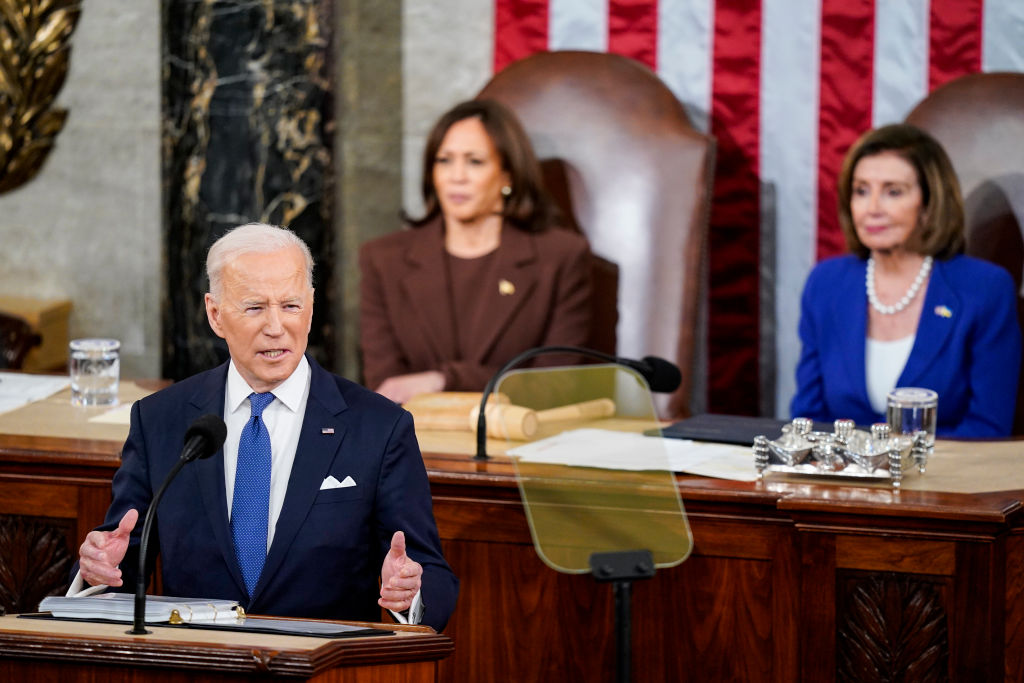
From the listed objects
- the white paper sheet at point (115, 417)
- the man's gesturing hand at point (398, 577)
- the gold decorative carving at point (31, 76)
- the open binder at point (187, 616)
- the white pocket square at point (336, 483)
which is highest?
the gold decorative carving at point (31, 76)

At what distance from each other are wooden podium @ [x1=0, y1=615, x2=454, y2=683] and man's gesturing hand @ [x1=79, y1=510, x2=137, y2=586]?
0.23 m

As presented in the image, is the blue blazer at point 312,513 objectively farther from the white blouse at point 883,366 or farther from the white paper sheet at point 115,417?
the white blouse at point 883,366

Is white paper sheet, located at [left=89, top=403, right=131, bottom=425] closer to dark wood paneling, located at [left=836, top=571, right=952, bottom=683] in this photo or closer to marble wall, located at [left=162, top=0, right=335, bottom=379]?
marble wall, located at [left=162, top=0, right=335, bottom=379]

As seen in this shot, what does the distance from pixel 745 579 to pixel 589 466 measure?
0.49m

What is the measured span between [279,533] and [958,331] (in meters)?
2.56

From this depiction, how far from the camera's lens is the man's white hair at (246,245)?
2.55 m

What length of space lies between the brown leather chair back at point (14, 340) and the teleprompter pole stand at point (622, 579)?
164 inches

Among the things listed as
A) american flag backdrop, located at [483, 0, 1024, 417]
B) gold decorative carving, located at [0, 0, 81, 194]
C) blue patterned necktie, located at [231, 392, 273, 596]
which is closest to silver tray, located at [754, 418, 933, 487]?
blue patterned necktie, located at [231, 392, 273, 596]

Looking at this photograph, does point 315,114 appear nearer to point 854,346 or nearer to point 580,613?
point 854,346

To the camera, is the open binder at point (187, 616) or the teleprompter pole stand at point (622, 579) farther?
the open binder at point (187, 616)

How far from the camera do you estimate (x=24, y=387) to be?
4.26 meters

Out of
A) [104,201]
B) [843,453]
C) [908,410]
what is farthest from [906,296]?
[104,201]

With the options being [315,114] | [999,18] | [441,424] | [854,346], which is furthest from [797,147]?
[441,424]

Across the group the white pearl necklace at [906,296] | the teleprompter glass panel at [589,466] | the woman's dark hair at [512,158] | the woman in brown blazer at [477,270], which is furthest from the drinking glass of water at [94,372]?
the white pearl necklace at [906,296]
